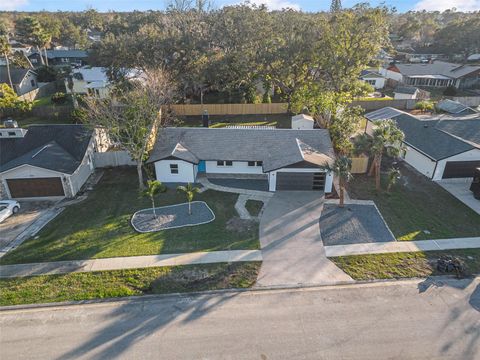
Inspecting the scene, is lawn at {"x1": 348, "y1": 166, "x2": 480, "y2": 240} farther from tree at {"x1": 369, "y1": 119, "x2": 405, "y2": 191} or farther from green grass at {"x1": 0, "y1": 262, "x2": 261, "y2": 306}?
green grass at {"x1": 0, "y1": 262, "x2": 261, "y2": 306}

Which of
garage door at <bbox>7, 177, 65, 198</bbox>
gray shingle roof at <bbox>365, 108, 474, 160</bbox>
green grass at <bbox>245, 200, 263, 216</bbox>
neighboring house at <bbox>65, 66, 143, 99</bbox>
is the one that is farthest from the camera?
neighboring house at <bbox>65, 66, 143, 99</bbox>

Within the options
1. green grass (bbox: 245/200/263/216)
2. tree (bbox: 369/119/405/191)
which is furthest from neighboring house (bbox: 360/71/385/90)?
green grass (bbox: 245/200/263/216)

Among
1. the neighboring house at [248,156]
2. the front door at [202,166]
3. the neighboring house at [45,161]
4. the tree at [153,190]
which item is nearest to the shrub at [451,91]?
the neighboring house at [248,156]

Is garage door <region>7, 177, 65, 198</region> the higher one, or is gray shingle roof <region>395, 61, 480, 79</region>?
gray shingle roof <region>395, 61, 480, 79</region>

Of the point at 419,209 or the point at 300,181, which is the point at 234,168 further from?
the point at 419,209

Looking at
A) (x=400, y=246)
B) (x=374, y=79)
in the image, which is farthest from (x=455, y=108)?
(x=400, y=246)

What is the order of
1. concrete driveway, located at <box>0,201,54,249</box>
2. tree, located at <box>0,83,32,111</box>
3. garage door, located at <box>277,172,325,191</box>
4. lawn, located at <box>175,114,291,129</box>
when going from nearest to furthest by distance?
concrete driveway, located at <box>0,201,54,249</box> < garage door, located at <box>277,172,325,191</box> < lawn, located at <box>175,114,291,129</box> < tree, located at <box>0,83,32,111</box>
